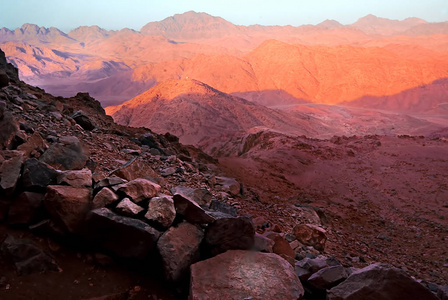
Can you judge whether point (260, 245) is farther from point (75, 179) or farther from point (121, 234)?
point (75, 179)

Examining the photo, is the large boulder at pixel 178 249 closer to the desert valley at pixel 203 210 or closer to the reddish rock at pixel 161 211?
the desert valley at pixel 203 210

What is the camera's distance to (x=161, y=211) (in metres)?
3.75

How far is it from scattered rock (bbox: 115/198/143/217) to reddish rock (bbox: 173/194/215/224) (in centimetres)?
50

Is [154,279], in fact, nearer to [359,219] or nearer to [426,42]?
[359,219]

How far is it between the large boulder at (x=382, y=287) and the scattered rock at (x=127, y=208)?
7.51 feet

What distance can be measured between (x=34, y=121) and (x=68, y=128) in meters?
1.05

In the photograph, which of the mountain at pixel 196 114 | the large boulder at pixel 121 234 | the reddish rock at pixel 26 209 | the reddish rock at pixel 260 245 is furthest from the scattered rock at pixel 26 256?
the mountain at pixel 196 114

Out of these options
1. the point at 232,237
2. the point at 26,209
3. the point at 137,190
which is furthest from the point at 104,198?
the point at 232,237

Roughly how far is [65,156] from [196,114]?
104 ft

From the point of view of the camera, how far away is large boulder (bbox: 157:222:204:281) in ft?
11.3

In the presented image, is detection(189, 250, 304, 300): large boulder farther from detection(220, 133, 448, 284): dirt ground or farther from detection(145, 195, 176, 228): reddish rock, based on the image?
detection(220, 133, 448, 284): dirt ground

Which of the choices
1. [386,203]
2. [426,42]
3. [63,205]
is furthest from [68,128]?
[426,42]

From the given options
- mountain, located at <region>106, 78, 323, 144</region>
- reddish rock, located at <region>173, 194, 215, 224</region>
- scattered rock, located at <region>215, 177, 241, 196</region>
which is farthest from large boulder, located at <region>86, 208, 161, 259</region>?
mountain, located at <region>106, 78, 323, 144</region>

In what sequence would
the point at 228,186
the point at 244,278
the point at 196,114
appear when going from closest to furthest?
the point at 244,278, the point at 228,186, the point at 196,114
